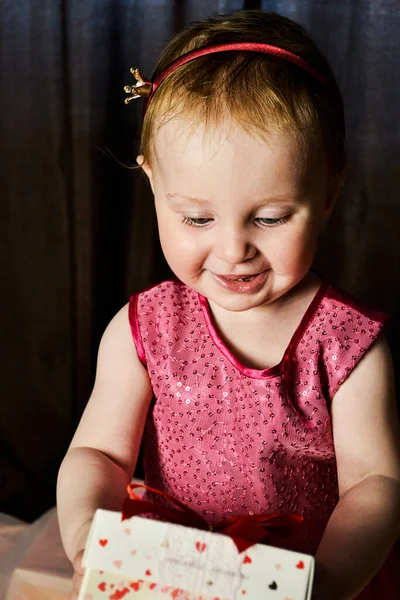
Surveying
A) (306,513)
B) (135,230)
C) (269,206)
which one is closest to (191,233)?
(269,206)

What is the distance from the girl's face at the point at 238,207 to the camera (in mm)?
884

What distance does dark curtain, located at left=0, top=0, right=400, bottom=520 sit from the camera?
1.45 meters

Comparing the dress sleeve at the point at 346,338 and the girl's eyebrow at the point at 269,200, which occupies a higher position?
the girl's eyebrow at the point at 269,200

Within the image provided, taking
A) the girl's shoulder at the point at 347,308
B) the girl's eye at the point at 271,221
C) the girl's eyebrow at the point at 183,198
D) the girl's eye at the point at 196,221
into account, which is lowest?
the girl's shoulder at the point at 347,308

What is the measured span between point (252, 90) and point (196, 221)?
6.3 inches

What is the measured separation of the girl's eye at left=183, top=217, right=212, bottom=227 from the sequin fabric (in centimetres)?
20

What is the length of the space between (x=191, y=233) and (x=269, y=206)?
10 centimetres

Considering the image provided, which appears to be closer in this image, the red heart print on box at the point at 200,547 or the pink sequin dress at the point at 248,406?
the red heart print on box at the point at 200,547

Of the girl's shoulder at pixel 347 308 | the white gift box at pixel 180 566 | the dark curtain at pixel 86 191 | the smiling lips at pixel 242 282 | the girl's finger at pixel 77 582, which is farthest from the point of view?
the dark curtain at pixel 86 191

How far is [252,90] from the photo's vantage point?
2.96 feet

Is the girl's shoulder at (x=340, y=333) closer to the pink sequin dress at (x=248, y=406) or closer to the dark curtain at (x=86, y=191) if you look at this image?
the pink sequin dress at (x=248, y=406)

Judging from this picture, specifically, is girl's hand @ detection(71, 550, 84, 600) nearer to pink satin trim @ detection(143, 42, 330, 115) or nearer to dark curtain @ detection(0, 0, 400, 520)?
pink satin trim @ detection(143, 42, 330, 115)

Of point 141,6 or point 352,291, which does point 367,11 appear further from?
point 352,291

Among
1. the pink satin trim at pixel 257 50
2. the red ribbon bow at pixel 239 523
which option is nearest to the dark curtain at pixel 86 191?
the pink satin trim at pixel 257 50
